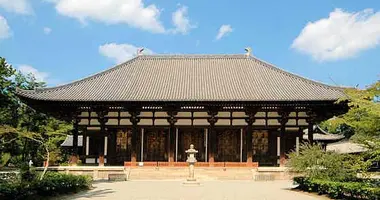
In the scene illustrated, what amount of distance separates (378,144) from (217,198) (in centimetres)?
550

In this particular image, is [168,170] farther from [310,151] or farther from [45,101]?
[310,151]

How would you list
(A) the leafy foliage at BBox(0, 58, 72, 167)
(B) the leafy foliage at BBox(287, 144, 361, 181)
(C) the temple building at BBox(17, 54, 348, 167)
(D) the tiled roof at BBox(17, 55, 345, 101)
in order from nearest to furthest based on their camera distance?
(B) the leafy foliage at BBox(287, 144, 361, 181) < (C) the temple building at BBox(17, 54, 348, 167) < (D) the tiled roof at BBox(17, 55, 345, 101) < (A) the leafy foliage at BBox(0, 58, 72, 167)

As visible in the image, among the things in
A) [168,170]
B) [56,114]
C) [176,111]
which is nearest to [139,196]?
[168,170]

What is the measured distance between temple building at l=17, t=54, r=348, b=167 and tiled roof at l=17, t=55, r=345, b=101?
0.07 metres

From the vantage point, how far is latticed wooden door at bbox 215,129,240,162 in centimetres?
2781

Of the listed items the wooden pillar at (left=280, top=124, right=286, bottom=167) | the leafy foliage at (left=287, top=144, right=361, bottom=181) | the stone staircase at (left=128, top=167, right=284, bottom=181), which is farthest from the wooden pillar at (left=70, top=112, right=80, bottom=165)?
the leafy foliage at (left=287, top=144, right=361, bottom=181)

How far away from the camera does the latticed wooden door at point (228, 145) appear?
27.8 m

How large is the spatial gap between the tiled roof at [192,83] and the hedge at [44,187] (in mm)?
9796

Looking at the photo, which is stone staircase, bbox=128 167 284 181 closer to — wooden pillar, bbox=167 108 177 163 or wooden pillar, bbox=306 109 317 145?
wooden pillar, bbox=167 108 177 163

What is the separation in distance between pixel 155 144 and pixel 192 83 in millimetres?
4811

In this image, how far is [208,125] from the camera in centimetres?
2747

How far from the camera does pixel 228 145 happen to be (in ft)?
91.5

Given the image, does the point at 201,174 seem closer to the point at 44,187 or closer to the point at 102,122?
the point at 102,122

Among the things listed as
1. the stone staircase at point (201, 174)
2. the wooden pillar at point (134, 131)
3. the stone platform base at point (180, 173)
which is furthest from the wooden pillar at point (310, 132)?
the wooden pillar at point (134, 131)
